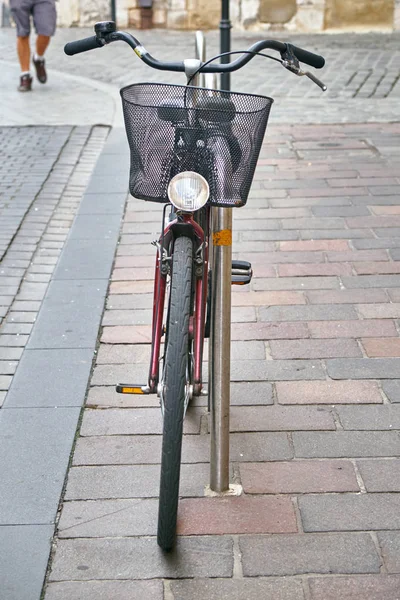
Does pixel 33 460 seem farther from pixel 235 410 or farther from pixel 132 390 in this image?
pixel 235 410

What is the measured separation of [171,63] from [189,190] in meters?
0.38

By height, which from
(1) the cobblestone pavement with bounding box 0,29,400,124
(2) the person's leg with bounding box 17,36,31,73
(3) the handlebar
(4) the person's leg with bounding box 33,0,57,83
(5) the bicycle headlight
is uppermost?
(3) the handlebar

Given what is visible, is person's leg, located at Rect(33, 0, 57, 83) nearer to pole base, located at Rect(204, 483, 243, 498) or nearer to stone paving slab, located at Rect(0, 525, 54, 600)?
pole base, located at Rect(204, 483, 243, 498)


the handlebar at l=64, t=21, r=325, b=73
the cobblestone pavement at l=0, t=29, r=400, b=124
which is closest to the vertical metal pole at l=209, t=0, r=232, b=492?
the handlebar at l=64, t=21, r=325, b=73

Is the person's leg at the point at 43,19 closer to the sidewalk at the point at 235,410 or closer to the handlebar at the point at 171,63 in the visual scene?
the sidewalk at the point at 235,410

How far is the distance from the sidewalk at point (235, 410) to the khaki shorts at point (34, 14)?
4368 mm

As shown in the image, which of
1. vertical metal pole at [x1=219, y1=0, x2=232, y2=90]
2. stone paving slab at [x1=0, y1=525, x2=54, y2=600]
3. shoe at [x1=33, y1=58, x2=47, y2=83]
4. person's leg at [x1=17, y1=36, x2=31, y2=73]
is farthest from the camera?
shoe at [x1=33, y1=58, x2=47, y2=83]

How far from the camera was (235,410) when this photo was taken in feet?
11.6

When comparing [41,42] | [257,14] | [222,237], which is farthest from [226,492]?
[257,14]

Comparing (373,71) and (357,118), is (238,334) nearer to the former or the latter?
(357,118)

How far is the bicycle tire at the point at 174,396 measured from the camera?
2547mm

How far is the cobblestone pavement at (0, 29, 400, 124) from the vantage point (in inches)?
370

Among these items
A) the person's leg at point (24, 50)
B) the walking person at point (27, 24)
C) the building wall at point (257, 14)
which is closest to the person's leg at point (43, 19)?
the walking person at point (27, 24)

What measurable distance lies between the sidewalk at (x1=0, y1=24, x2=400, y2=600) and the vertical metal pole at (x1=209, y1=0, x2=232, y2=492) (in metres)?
0.21
